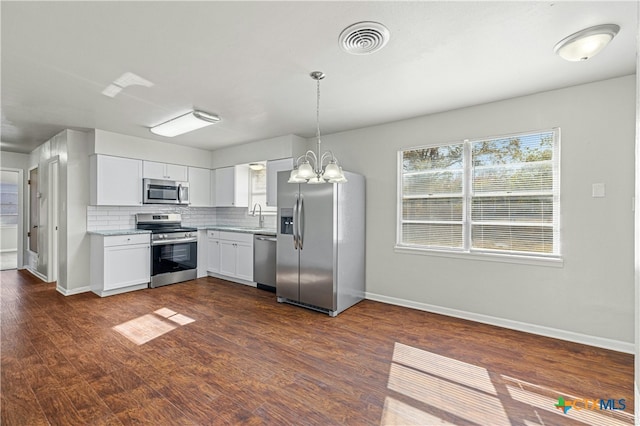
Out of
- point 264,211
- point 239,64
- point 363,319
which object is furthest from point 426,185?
point 264,211

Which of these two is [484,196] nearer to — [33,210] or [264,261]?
[264,261]

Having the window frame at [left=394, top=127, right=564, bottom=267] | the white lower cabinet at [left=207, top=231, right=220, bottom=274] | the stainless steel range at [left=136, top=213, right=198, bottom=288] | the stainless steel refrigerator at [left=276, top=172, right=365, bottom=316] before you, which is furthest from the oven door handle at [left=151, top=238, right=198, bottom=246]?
the window frame at [left=394, top=127, right=564, bottom=267]

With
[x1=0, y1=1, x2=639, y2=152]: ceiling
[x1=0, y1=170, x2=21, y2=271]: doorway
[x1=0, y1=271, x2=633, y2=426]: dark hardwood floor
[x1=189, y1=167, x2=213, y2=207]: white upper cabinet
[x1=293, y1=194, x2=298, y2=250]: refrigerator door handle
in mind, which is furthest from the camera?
[x1=0, y1=170, x2=21, y2=271]: doorway

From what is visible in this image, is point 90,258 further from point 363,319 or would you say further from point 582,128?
point 582,128

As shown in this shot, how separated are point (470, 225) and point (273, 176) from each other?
298cm

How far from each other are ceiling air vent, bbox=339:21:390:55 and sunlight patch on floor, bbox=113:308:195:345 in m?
3.19

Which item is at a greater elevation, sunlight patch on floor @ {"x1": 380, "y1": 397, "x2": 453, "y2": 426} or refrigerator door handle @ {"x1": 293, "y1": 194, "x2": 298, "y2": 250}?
refrigerator door handle @ {"x1": 293, "y1": 194, "x2": 298, "y2": 250}

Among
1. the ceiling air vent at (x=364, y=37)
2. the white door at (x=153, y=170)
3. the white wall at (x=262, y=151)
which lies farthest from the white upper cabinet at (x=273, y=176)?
the ceiling air vent at (x=364, y=37)

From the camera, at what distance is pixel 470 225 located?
3.55 metres

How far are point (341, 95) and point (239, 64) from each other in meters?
1.12

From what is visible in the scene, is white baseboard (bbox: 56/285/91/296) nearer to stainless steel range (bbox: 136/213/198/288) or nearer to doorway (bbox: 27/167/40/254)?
stainless steel range (bbox: 136/213/198/288)

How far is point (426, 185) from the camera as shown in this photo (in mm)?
3893

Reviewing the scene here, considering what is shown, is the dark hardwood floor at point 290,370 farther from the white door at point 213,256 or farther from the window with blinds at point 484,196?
the white door at point 213,256

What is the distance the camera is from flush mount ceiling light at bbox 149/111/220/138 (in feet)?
11.9
